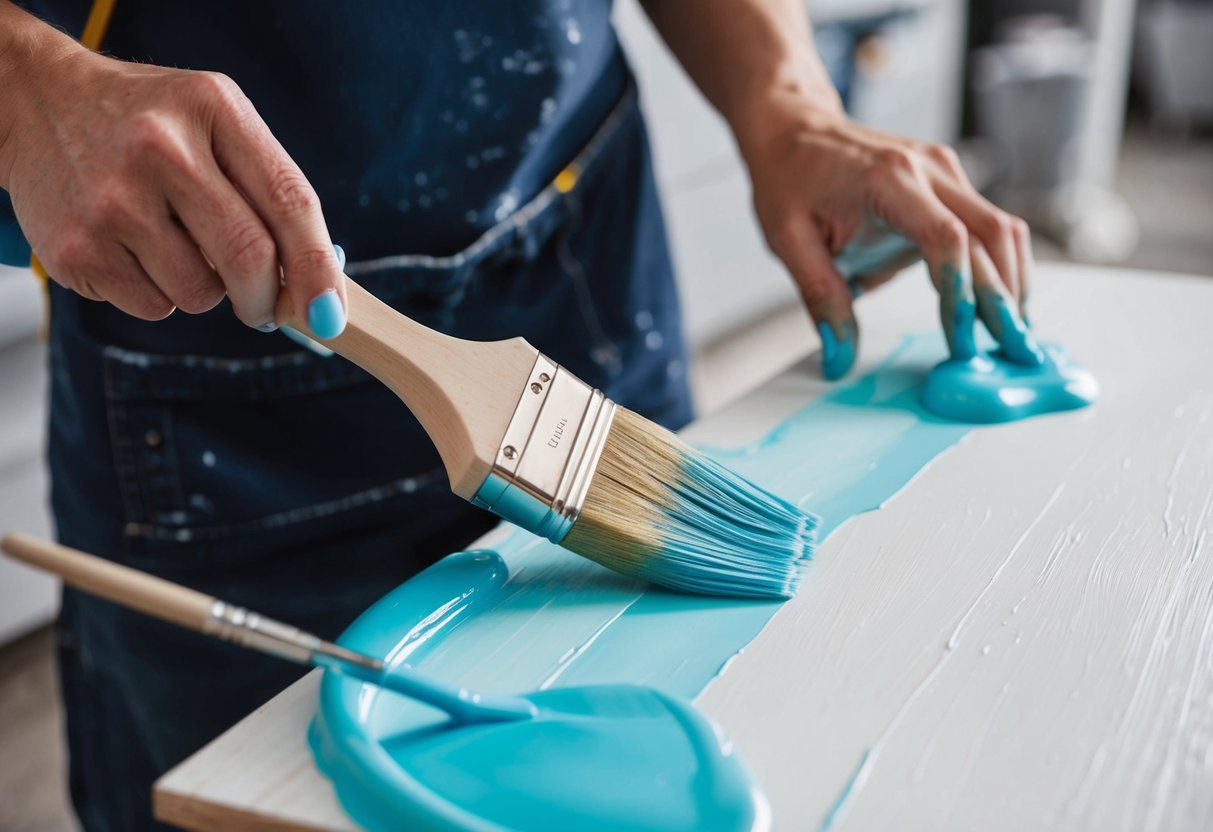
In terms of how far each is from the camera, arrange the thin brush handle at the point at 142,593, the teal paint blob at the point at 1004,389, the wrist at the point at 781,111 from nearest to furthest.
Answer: the thin brush handle at the point at 142,593, the teal paint blob at the point at 1004,389, the wrist at the point at 781,111

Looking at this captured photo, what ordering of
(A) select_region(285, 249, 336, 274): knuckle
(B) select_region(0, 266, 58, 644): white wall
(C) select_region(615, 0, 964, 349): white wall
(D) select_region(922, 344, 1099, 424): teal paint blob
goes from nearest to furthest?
(A) select_region(285, 249, 336, 274): knuckle
(D) select_region(922, 344, 1099, 424): teal paint blob
(B) select_region(0, 266, 58, 644): white wall
(C) select_region(615, 0, 964, 349): white wall

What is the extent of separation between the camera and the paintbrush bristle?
0.56 metres

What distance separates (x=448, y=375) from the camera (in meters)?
0.55

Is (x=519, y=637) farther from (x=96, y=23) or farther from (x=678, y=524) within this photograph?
(x=96, y=23)

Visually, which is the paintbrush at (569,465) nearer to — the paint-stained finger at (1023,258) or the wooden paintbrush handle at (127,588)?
the wooden paintbrush handle at (127,588)

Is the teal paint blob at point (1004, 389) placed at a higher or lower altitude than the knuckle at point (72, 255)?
lower

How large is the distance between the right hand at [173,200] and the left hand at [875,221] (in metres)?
0.43

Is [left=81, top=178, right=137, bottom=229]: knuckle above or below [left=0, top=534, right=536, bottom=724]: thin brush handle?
above

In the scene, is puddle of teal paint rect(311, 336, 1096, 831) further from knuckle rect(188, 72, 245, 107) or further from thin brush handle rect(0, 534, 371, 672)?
knuckle rect(188, 72, 245, 107)

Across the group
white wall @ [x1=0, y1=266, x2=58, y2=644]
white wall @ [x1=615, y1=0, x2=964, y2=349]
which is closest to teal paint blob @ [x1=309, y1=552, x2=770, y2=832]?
white wall @ [x1=0, y1=266, x2=58, y2=644]

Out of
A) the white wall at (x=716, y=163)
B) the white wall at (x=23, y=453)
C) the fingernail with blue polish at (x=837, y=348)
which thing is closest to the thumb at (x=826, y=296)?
the fingernail with blue polish at (x=837, y=348)

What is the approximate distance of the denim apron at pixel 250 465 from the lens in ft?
2.38

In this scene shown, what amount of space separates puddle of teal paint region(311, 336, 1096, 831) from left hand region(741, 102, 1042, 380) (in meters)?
0.14

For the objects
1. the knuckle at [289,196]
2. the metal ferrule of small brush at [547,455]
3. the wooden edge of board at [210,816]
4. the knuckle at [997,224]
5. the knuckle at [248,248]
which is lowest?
the wooden edge of board at [210,816]
